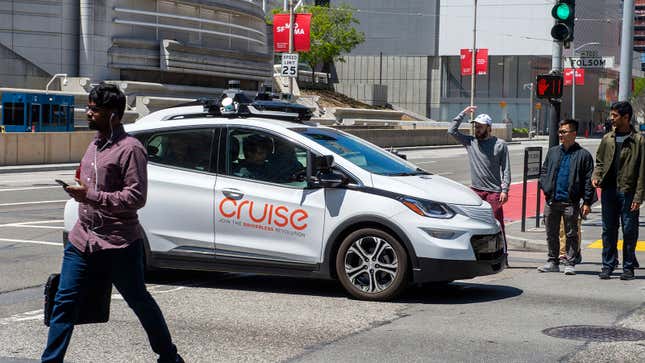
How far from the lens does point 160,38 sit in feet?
172

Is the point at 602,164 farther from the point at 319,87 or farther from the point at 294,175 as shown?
the point at 319,87

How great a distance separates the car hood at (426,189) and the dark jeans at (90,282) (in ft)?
12.1

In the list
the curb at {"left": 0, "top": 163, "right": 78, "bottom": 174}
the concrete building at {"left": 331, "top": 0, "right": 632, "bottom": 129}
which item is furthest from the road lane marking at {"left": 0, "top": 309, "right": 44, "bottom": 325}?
the concrete building at {"left": 331, "top": 0, "right": 632, "bottom": 129}

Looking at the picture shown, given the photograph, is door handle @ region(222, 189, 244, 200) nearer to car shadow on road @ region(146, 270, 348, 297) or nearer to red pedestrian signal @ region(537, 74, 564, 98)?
car shadow on road @ region(146, 270, 348, 297)

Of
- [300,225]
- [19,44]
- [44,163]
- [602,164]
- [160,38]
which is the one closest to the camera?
[300,225]

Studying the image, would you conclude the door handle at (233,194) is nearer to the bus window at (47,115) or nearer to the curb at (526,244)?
the curb at (526,244)

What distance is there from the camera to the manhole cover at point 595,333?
24.7 feet

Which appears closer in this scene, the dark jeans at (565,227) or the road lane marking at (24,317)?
the road lane marking at (24,317)

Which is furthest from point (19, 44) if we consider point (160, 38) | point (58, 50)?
point (160, 38)

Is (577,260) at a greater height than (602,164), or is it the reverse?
(602,164)

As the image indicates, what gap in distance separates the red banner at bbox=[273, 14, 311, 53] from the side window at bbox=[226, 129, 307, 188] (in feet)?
106

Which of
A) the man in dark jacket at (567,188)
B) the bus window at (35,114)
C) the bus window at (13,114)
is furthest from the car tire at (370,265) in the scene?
the bus window at (35,114)

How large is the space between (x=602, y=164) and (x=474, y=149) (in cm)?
148

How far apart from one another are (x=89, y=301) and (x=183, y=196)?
12.9ft
